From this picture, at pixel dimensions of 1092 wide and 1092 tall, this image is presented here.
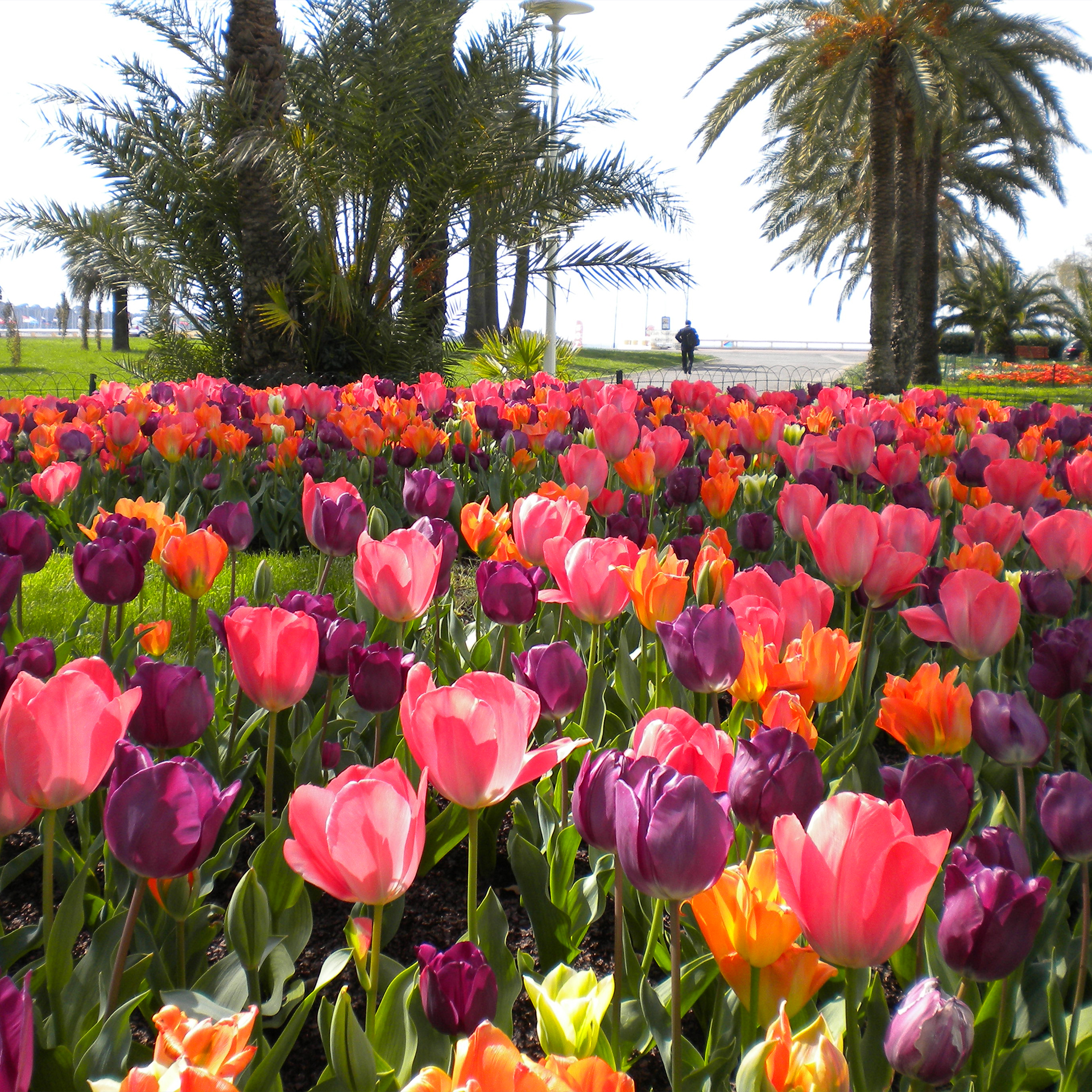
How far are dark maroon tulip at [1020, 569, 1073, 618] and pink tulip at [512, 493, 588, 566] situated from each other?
84 centimetres

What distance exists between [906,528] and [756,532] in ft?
1.49

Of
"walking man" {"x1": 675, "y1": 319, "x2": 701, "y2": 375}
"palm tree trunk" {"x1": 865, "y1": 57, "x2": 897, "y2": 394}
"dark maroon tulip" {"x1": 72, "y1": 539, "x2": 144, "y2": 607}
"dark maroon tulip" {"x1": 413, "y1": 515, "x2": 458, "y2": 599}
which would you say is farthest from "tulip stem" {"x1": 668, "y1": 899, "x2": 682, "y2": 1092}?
"walking man" {"x1": 675, "y1": 319, "x2": 701, "y2": 375}

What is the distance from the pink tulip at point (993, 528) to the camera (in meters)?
2.18

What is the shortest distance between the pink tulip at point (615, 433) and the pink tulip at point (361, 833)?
2.45 meters

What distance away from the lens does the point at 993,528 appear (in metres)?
2.20

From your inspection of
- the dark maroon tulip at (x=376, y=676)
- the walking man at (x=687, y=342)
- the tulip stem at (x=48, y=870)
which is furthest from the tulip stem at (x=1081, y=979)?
the walking man at (x=687, y=342)

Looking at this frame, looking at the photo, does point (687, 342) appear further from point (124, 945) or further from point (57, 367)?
point (124, 945)

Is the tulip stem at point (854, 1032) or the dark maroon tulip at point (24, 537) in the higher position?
the dark maroon tulip at point (24, 537)

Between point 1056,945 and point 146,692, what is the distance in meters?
1.16

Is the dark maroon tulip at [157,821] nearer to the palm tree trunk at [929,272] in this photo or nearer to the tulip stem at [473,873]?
the tulip stem at [473,873]

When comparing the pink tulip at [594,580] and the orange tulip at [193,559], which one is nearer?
the pink tulip at [594,580]

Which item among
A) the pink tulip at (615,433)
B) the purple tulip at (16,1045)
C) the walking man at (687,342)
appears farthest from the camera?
the walking man at (687,342)

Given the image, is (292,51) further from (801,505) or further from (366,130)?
(801,505)

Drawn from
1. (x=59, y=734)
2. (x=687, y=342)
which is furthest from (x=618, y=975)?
(x=687, y=342)
